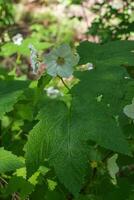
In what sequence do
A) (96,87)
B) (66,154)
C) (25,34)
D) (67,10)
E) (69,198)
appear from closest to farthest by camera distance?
(66,154) < (96,87) < (69,198) < (25,34) < (67,10)

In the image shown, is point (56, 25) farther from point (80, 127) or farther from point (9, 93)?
point (80, 127)

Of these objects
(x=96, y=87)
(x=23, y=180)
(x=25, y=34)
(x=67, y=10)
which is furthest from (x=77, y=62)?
(x=67, y=10)

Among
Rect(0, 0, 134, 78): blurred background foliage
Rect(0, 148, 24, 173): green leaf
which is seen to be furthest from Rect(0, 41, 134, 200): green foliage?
Rect(0, 0, 134, 78): blurred background foliage

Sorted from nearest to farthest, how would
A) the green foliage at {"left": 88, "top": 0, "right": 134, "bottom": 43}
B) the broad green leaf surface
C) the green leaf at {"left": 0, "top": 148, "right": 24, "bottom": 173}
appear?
1. the broad green leaf surface
2. the green leaf at {"left": 0, "top": 148, "right": 24, "bottom": 173}
3. the green foliage at {"left": 88, "top": 0, "right": 134, "bottom": 43}

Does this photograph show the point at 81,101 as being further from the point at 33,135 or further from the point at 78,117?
the point at 33,135

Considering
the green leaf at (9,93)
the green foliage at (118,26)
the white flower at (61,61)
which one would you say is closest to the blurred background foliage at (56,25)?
the green foliage at (118,26)

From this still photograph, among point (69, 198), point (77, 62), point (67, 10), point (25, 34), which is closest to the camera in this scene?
point (77, 62)

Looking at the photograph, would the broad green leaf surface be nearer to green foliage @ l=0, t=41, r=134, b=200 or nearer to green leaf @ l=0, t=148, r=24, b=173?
green foliage @ l=0, t=41, r=134, b=200
